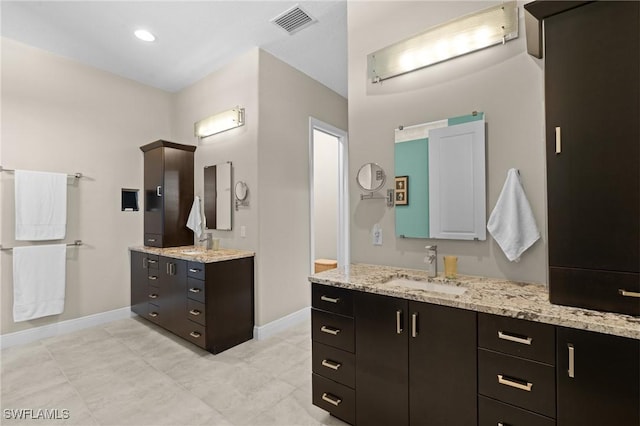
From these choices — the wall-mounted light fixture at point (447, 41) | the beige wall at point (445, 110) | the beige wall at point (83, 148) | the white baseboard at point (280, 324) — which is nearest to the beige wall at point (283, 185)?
the white baseboard at point (280, 324)

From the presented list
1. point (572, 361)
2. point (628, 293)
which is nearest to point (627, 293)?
point (628, 293)

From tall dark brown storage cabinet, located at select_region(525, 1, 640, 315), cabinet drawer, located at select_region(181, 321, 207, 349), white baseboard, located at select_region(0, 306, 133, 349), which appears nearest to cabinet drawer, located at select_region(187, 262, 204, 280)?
cabinet drawer, located at select_region(181, 321, 207, 349)

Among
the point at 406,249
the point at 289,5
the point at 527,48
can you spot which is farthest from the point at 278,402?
the point at 289,5

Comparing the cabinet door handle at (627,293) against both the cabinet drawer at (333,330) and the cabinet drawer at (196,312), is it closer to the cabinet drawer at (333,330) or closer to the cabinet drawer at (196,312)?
the cabinet drawer at (333,330)

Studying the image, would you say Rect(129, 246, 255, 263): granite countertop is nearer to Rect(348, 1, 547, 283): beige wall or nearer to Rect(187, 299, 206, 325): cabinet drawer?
Rect(187, 299, 206, 325): cabinet drawer

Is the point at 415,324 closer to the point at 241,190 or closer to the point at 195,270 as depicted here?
the point at 195,270

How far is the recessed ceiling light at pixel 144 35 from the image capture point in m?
2.80

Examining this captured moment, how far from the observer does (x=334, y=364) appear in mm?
1798

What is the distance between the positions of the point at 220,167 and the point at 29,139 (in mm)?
1918

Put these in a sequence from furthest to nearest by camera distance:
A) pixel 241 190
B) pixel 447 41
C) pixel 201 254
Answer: pixel 241 190, pixel 201 254, pixel 447 41

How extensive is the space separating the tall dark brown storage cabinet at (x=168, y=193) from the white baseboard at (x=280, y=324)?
150 cm

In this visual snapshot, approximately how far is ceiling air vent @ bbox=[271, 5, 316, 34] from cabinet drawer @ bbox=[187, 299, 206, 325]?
2642 millimetres

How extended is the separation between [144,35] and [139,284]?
8.99 feet

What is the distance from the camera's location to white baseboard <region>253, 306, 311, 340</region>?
121 inches
